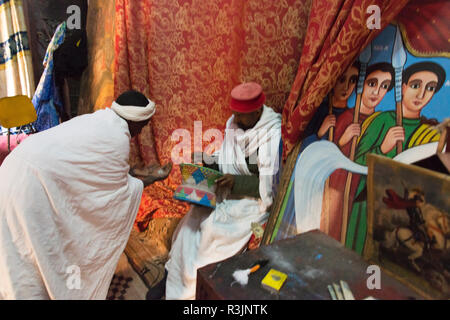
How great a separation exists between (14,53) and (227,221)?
2.95 metres

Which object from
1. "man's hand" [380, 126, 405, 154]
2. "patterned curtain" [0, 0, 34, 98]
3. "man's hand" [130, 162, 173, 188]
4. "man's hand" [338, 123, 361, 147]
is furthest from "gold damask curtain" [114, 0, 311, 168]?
"man's hand" [380, 126, 405, 154]

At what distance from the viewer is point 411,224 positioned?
3.59 ft

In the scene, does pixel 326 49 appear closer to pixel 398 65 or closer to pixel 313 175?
pixel 398 65

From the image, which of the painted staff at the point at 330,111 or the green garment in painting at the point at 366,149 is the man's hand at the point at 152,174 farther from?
the green garment in painting at the point at 366,149

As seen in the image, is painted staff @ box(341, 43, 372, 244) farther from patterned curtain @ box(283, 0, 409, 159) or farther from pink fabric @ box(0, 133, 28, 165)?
pink fabric @ box(0, 133, 28, 165)

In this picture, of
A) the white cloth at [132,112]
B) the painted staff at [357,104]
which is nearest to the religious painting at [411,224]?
the painted staff at [357,104]

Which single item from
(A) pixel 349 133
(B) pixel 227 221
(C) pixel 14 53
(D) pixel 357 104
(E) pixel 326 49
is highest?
(E) pixel 326 49

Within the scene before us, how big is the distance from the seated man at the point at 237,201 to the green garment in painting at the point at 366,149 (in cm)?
70

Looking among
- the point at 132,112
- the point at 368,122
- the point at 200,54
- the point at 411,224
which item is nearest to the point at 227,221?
the point at 132,112

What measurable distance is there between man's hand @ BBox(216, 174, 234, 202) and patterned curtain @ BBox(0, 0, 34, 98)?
255 centimetres

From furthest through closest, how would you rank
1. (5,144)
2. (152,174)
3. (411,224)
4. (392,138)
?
(5,144) → (152,174) → (392,138) → (411,224)
